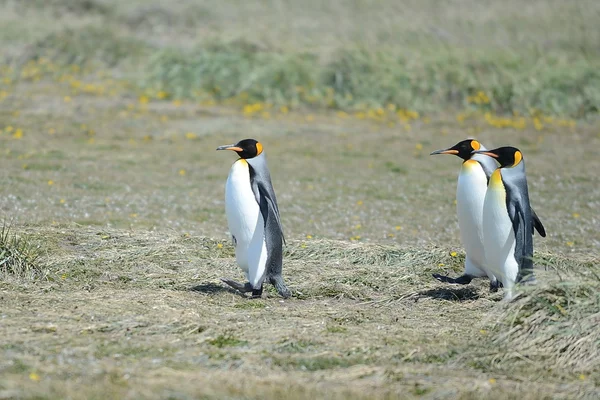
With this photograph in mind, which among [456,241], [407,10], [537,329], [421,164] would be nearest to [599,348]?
[537,329]

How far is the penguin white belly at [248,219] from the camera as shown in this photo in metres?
7.34

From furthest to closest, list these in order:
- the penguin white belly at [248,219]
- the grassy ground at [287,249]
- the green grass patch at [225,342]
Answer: the penguin white belly at [248,219] → the green grass patch at [225,342] → the grassy ground at [287,249]

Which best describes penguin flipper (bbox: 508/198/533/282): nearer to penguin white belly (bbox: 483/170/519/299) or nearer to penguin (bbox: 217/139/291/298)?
penguin white belly (bbox: 483/170/519/299)

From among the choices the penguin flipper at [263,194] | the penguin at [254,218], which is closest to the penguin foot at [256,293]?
the penguin at [254,218]

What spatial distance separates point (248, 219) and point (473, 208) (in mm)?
1922

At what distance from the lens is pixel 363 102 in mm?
18672

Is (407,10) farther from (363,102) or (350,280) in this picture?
(350,280)

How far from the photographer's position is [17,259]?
7.54 metres

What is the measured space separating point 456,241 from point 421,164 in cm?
463

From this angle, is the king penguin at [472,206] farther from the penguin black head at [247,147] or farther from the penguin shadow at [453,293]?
the penguin black head at [247,147]

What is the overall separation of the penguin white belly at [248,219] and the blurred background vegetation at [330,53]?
36.8ft

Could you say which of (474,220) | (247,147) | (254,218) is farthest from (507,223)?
(247,147)

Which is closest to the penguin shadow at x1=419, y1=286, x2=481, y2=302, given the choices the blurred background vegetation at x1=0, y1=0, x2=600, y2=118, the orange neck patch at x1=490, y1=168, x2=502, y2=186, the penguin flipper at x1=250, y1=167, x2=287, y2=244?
the orange neck patch at x1=490, y1=168, x2=502, y2=186

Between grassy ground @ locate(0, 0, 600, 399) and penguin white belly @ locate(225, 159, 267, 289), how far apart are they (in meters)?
0.28
